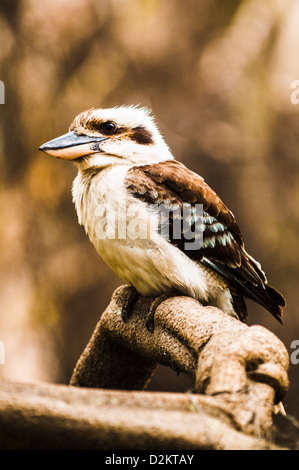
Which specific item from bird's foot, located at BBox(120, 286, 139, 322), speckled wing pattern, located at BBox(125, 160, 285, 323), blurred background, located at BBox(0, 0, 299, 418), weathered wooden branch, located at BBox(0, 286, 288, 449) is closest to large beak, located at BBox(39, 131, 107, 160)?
speckled wing pattern, located at BBox(125, 160, 285, 323)

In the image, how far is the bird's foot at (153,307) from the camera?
123 cm

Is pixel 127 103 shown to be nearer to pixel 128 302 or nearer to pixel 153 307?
pixel 128 302

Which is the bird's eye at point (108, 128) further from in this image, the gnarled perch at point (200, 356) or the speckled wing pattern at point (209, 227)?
the gnarled perch at point (200, 356)

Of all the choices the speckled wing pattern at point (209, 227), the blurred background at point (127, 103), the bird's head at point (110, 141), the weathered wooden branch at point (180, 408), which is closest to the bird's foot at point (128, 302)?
the speckled wing pattern at point (209, 227)

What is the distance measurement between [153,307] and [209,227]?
0.82 ft

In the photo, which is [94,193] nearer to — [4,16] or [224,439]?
[224,439]

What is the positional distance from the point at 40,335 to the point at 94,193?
1.49 m

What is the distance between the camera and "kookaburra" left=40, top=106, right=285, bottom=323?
127 centimetres

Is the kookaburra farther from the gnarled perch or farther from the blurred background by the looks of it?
the blurred background

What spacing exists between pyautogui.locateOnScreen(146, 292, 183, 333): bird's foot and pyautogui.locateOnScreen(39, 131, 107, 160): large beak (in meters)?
0.40

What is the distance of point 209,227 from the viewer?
1.36 metres

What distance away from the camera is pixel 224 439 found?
63 centimetres

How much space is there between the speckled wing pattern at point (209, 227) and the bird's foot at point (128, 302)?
179mm

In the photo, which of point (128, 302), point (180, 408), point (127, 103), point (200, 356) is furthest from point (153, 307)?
point (127, 103)
